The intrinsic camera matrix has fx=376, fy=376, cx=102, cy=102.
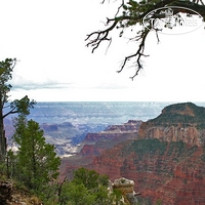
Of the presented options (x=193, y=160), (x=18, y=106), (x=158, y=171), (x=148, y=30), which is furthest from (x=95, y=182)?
(x=158, y=171)

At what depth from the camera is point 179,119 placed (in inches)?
4082

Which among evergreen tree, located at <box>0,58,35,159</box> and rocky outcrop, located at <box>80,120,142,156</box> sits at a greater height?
evergreen tree, located at <box>0,58,35,159</box>

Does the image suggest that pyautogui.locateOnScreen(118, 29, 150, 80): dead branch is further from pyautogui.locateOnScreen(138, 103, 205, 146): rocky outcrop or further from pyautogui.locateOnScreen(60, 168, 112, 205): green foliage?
pyautogui.locateOnScreen(138, 103, 205, 146): rocky outcrop

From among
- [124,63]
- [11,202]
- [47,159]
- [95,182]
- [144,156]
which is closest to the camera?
[11,202]

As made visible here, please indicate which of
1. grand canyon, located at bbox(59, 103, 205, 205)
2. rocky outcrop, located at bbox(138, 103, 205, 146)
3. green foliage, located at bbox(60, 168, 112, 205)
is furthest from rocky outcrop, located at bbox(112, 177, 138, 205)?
rocky outcrop, located at bbox(138, 103, 205, 146)

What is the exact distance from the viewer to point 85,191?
15531 mm

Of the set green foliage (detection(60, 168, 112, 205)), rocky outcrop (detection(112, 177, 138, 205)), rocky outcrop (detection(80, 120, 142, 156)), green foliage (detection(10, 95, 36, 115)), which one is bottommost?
rocky outcrop (detection(80, 120, 142, 156))

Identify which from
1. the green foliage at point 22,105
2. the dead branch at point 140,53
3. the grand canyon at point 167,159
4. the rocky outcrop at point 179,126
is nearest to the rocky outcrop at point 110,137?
the grand canyon at point 167,159

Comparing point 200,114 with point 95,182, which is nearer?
point 95,182

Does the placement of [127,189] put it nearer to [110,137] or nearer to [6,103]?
[6,103]

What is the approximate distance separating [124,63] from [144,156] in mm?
98685

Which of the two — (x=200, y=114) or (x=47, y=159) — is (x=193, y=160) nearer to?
(x=200, y=114)

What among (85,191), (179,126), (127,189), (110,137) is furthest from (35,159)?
(110,137)

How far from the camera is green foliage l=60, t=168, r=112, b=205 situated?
14.9 metres
